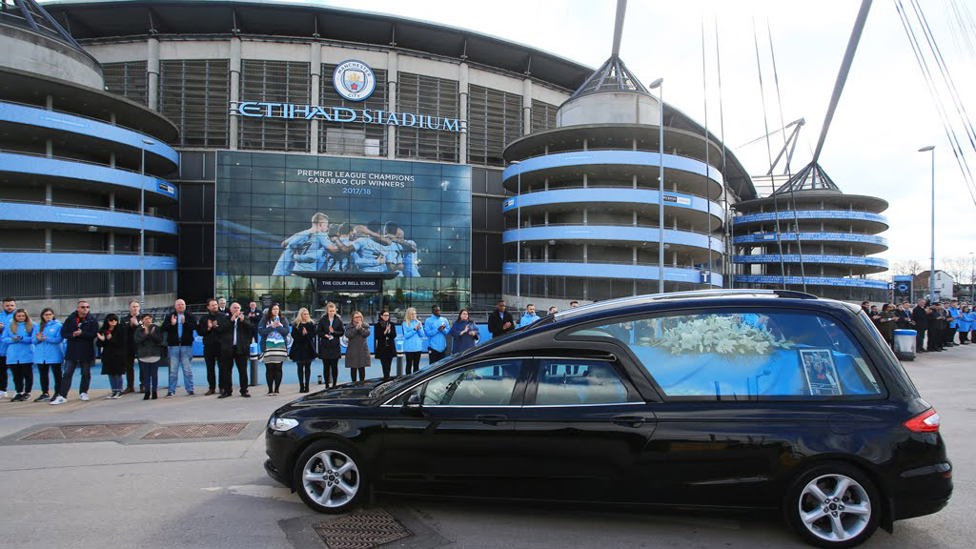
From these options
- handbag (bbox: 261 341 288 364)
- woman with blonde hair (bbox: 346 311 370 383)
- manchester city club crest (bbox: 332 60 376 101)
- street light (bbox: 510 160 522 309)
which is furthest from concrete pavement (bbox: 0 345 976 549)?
manchester city club crest (bbox: 332 60 376 101)

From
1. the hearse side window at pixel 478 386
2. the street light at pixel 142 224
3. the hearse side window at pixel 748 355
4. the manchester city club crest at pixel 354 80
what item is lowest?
the hearse side window at pixel 478 386

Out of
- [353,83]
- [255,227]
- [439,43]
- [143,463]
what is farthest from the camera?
[439,43]

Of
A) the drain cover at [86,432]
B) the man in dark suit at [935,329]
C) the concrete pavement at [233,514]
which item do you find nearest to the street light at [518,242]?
the man in dark suit at [935,329]

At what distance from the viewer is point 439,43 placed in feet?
146

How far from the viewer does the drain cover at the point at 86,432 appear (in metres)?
6.03

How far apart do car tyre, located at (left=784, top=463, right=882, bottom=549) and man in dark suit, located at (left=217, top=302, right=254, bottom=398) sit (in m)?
8.15

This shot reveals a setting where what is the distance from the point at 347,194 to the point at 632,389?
37.5m

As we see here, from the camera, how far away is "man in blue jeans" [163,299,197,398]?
852 cm

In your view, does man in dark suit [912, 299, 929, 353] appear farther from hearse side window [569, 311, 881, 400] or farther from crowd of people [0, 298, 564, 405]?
crowd of people [0, 298, 564, 405]

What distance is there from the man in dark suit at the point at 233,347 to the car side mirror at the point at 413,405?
5995mm

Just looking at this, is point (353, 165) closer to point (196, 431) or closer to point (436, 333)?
point (436, 333)

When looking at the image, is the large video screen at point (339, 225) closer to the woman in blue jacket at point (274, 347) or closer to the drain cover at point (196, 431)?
the woman in blue jacket at point (274, 347)

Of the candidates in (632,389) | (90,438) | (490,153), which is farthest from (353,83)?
(632,389)

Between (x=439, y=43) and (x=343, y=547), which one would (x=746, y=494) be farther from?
(x=439, y=43)
